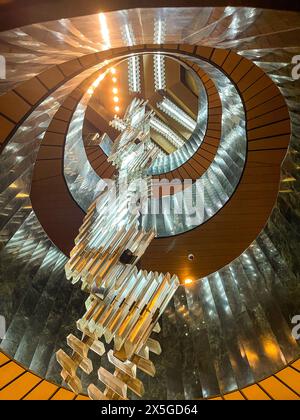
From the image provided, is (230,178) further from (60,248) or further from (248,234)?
(60,248)

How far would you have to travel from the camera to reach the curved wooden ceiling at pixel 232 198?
3.49m

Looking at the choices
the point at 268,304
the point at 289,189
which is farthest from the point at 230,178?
the point at 268,304

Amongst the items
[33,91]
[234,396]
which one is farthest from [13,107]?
[234,396]

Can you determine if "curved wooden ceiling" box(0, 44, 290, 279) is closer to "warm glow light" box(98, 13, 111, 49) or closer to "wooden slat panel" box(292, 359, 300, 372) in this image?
"warm glow light" box(98, 13, 111, 49)

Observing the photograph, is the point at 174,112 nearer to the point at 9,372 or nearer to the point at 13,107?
the point at 13,107

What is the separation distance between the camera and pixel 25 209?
394 cm

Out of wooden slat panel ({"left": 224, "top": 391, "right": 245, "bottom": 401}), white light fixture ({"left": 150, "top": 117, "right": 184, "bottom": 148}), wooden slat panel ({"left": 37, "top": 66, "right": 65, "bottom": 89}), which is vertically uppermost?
wooden slat panel ({"left": 37, "top": 66, "right": 65, "bottom": 89})

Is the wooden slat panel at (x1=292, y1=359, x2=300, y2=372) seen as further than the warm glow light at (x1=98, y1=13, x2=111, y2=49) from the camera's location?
Yes

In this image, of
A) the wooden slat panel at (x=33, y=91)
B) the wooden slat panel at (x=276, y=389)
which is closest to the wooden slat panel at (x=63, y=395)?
the wooden slat panel at (x=276, y=389)

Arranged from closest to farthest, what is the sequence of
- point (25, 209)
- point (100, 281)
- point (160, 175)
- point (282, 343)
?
point (100, 281) < point (282, 343) < point (25, 209) < point (160, 175)

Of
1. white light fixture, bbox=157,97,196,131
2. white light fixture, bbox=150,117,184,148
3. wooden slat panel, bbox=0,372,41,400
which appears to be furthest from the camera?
white light fixture, bbox=150,117,184,148

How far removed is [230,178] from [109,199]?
2.71 metres

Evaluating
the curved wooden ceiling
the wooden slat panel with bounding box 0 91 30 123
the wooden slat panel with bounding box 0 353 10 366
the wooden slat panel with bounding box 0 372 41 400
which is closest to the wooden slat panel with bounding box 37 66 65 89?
the wooden slat panel with bounding box 0 91 30 123

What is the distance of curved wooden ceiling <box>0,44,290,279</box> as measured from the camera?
3494 mm
